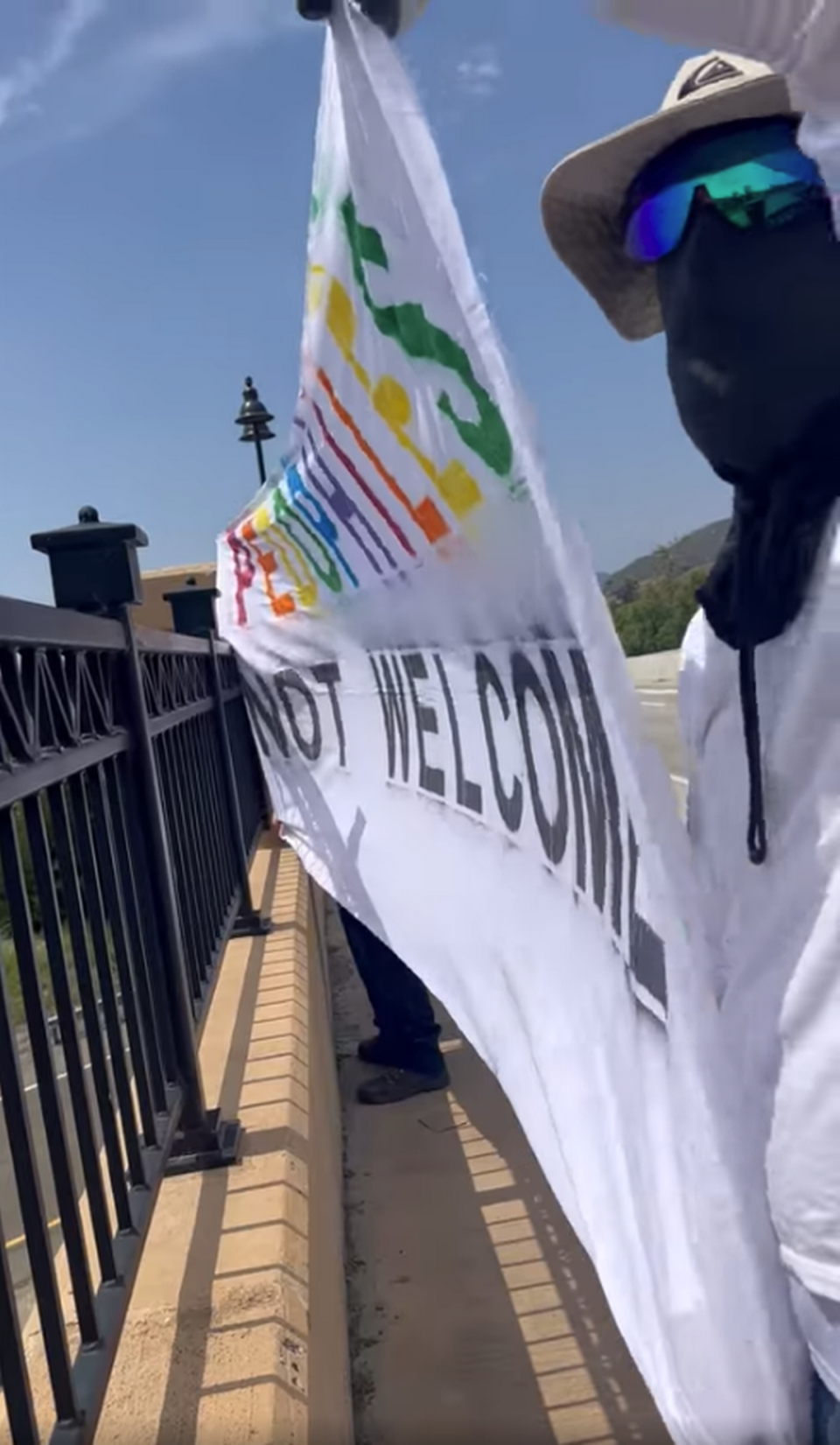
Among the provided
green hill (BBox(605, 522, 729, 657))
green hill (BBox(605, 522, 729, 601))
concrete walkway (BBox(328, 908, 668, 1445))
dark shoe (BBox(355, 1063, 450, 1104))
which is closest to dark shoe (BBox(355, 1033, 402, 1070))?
dark shoe (BBox(355, 1063, 450, 1104))

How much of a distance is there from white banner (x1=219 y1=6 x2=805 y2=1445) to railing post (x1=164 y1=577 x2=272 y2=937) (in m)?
2.70

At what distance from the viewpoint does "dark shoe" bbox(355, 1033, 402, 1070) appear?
437 cm

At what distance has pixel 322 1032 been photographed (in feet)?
13.3

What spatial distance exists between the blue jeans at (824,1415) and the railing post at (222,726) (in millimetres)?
3855

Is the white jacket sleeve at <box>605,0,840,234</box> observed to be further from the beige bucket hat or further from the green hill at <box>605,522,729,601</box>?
the green hill at <box>605,522,729,601</box>

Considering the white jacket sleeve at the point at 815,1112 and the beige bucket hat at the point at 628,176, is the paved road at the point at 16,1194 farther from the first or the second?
the white jacket sleeve at the point at 815,1112

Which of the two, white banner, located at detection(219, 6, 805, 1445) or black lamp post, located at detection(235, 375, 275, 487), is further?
black lamp post, located at detection(235, 375, 275, 487)

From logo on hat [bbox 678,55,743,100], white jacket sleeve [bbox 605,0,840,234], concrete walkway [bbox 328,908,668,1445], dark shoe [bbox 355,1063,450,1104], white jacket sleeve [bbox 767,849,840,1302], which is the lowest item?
concrete walkway [bbox 328,908,668,1445]

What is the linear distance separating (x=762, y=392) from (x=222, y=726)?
168 inches

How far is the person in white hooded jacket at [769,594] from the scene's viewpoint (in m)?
1.00

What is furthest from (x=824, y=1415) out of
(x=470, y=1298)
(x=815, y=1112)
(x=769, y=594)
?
(x=470, y=1298)

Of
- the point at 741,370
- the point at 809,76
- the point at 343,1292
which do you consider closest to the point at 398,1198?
the point at 343,1292

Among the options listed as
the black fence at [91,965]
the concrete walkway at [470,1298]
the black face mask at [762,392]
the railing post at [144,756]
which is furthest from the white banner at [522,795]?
the concrete walkway at [470,1298]

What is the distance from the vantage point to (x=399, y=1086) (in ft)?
13.8
